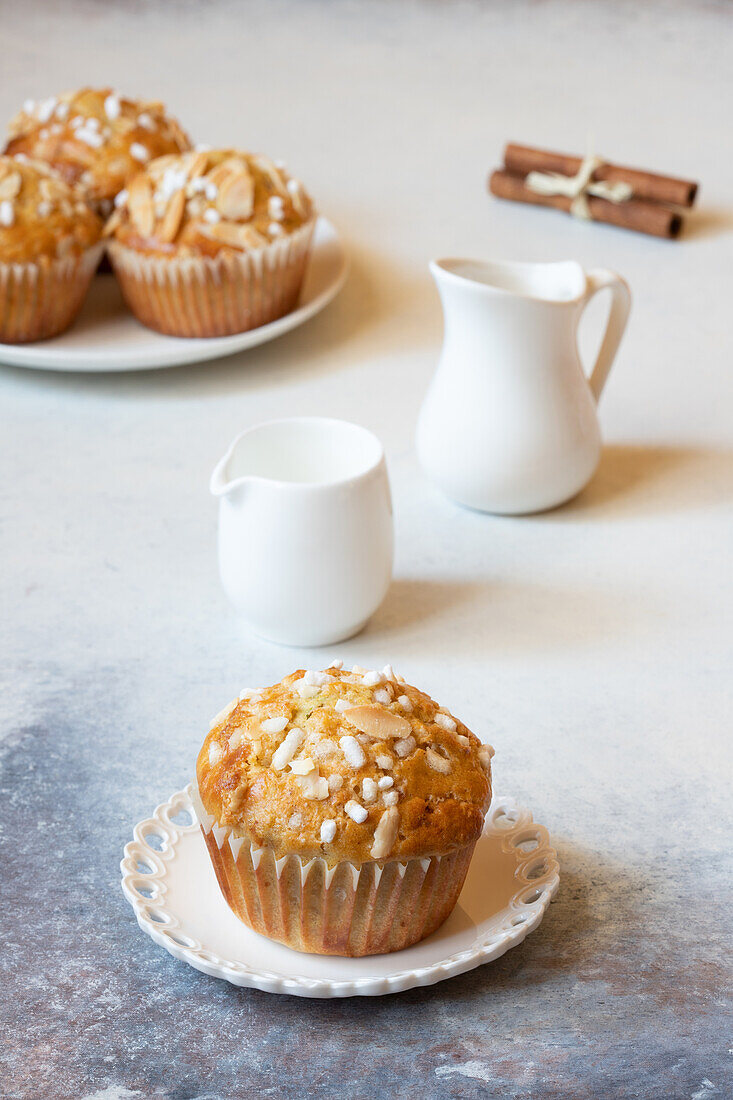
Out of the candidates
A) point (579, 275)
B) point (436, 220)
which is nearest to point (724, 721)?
point (579, 275)

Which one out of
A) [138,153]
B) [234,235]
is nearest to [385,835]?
[234,235]

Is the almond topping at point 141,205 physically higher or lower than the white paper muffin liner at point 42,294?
higher

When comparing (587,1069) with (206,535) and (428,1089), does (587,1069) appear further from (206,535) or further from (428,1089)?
(206,535)

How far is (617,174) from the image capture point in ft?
9.37

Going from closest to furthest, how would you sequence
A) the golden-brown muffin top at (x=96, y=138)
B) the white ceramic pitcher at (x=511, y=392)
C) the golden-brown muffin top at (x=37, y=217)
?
the white ceramic pitcher at (x=511, y=392), the golden-brown muffin top at (x=37, y=217), the golden-brown muffin top at (x=96, y=138)

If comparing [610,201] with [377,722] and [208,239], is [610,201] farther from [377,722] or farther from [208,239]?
[377,722]

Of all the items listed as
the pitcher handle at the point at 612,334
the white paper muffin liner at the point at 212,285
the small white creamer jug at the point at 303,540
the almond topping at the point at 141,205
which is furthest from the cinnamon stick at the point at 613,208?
the small white creamer jug at the point at 303,540

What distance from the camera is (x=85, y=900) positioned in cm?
118

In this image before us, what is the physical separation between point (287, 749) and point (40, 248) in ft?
4.29

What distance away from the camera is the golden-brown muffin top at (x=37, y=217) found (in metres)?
2.07

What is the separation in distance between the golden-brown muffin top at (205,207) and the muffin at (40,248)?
7cm

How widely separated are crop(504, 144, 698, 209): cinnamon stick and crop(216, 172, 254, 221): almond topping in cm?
106

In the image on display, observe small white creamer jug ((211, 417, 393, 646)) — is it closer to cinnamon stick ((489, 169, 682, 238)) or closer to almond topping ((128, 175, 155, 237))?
almond topping ((128, 175, 155, 237))

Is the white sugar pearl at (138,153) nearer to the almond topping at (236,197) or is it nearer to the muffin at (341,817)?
the almond topping at (236,197)
